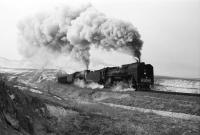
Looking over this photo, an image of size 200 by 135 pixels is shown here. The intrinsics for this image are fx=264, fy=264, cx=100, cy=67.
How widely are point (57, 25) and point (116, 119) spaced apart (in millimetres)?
31624

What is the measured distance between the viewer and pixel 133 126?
36.4 feet

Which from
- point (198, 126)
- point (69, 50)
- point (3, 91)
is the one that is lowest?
point (198, 126)

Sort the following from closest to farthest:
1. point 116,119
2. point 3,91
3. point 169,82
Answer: point 3,91
point 116,119
point 169,82

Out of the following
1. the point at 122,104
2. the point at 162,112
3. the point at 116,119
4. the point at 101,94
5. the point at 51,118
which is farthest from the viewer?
the point at 101,94

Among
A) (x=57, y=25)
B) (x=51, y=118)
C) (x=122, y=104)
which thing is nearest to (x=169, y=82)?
(x=57, y=25)

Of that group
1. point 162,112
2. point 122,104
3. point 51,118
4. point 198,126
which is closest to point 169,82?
point 122,104

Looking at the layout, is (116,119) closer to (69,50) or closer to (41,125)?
(41,125)

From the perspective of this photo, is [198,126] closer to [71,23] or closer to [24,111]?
[24,111]

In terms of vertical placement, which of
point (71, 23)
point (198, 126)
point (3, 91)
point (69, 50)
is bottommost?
point (198, 126)

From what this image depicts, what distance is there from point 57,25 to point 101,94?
68.6 ft

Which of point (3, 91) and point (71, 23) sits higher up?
point (71, 23)

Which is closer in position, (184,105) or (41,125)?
(41,125)

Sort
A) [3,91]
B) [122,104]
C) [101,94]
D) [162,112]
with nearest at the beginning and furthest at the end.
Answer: [3,91], [162,112], [122,104], [101,94]

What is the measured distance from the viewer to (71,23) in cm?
3959
